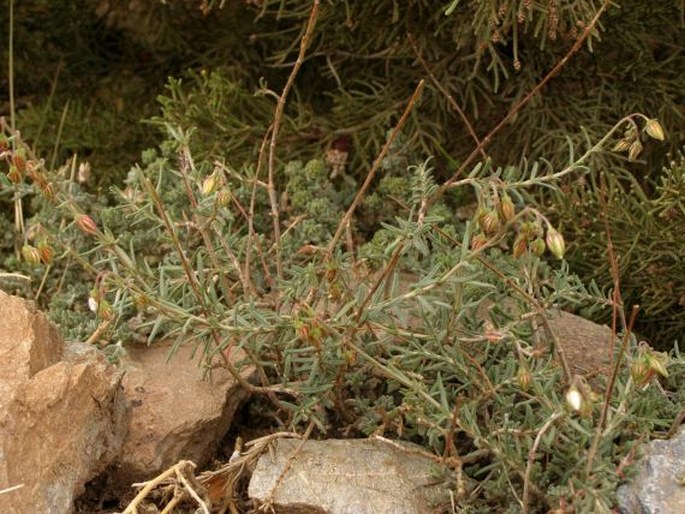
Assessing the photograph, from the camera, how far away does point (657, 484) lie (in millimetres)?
2377

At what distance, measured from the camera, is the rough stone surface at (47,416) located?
244 centimetres

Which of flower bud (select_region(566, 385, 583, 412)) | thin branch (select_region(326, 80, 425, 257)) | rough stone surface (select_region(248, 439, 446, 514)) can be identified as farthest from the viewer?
rough stone surface (select_region(248, 439, 446, 514))

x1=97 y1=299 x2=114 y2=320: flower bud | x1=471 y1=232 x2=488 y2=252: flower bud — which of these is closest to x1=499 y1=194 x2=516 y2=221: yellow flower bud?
x1=471 y1=232 x2=488 y2=252: flower bud

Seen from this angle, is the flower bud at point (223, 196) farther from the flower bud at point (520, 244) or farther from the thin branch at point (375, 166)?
the flower bud at point (520, 244)

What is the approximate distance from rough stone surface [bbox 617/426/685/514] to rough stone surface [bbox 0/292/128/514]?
1205 mm

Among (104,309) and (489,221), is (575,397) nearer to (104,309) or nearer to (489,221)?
(489,221)

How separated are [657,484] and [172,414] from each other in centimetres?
120

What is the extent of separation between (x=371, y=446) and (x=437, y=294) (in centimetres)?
41

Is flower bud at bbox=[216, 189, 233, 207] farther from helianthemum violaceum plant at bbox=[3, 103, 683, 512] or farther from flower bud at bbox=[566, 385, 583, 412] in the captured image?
flower bud at bbox=[566, 385, 583, 412]

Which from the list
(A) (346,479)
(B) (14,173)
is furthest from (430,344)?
(B) (14,173)

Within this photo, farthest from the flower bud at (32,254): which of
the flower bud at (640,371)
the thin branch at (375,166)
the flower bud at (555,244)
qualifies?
the flower bud at (640,371)

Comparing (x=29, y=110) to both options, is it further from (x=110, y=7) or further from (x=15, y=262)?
(x=15, y=262)

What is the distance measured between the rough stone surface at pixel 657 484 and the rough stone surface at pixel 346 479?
1.40 ft

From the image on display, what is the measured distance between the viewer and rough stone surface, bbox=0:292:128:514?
2.44 meters
